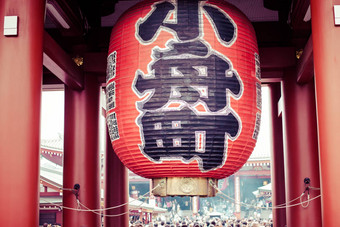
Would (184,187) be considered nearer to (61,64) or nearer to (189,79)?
(189,79)

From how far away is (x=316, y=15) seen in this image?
395 cm

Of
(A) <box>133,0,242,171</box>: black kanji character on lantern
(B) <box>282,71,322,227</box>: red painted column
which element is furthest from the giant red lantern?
(B) <box>282,71,322,227</box>: red painted column

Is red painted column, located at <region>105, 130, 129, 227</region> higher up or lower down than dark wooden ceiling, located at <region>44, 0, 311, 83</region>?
lower down

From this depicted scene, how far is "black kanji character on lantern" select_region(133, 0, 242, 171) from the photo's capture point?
12.6ft

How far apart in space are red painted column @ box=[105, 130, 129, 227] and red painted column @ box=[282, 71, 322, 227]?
347 cm

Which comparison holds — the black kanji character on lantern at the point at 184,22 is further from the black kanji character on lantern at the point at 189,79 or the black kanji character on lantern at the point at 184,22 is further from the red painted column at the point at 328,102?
the red painted column at the point at 328,102

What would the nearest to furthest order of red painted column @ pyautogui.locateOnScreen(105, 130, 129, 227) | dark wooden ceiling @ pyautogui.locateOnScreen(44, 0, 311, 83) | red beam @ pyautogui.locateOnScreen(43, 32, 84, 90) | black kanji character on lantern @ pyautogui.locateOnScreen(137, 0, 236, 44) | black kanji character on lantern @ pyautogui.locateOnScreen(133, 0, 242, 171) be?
black kanji character on lantern @ pyautogui.locateOnScreen(133, 0, 242, 171), black kanji character on lantern @ pyautogui.locateOnScreen(137, 0, 236, 44), red beam @ pyautogui.locateOnScreen(43, 32, 84, 90), dark wooden ceiling @ pyautogui.locateOnScreen(44, 0, 311, 83), red painted column @ pyautogui.locateOnScreen(105, 130, 129, 227)

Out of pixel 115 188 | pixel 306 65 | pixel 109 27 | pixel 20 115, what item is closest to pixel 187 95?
pixel 20 115

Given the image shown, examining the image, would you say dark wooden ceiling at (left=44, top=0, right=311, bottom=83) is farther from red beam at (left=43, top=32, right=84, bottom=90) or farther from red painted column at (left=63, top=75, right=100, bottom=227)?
red painted column at (left=63, top=75, right=100, bottom=227)

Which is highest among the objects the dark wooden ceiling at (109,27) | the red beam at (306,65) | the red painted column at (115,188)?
the dark wooden ceiling at (109,27)

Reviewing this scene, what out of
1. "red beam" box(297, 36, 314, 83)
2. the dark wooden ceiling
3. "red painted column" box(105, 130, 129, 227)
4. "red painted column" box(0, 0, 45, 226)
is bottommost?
"red painted column" box(105, 130, 129, 227)

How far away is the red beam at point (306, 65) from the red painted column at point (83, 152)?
107 inches

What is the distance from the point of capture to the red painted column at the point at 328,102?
362cm

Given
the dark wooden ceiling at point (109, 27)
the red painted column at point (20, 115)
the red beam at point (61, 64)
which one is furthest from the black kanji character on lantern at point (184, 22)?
the dark wooden ceiling at point (109, 27)
